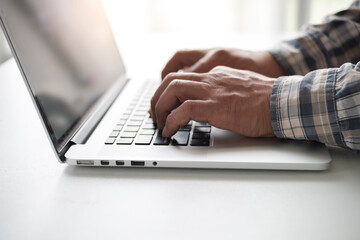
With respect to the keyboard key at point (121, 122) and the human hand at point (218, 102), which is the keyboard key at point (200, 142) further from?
the keyboard key at point (121, 122)

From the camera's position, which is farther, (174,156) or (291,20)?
(291,20)

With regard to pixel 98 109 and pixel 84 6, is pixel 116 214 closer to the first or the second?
pixel 98 109

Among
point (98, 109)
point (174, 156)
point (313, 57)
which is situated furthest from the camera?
point (313, 57)

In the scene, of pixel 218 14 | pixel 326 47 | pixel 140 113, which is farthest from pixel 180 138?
pixel 218 14

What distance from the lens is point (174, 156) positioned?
619mm

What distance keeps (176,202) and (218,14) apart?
1.69 metres

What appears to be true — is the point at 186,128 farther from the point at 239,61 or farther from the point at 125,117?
the point at 239,61

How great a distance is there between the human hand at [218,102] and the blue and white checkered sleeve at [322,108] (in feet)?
0.08

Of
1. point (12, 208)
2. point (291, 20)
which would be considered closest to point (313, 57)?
point (12, 208)

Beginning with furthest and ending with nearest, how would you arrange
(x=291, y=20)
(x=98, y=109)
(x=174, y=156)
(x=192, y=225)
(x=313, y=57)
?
(x=291, y=20) < (x=313, y=57) < (x=98, y=109) < (x=174, y=156) < (x=192, y=225)

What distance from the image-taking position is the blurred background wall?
2080 millimetres

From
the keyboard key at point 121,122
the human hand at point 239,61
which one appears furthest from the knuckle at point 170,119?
the human hand at point 239,61

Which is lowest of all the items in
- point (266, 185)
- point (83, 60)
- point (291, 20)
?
point (291, 20)

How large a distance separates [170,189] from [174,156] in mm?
64
